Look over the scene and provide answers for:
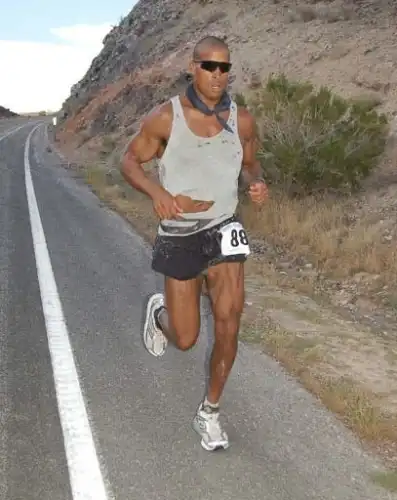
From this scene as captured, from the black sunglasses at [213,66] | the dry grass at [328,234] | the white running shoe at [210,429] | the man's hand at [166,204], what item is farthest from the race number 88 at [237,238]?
the dry grass at [328,234]

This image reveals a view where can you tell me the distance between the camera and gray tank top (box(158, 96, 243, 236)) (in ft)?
12.0

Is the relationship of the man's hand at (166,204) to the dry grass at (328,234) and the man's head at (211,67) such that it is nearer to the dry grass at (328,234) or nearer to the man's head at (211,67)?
the man's head at (211,67)

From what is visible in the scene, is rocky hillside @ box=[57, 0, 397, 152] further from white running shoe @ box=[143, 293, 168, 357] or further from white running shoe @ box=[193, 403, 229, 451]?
white running shoe @ box=[193, 403, 229, 451]

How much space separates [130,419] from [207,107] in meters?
1.84

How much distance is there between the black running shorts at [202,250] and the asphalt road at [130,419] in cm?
95

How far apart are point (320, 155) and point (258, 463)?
9.42 metres

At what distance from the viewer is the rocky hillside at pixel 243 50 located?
776 inches

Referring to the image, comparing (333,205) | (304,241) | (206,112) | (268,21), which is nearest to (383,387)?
(206,112)

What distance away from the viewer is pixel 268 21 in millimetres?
28750

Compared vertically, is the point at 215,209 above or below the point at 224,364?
above

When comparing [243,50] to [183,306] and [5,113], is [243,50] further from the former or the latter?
[5,113]

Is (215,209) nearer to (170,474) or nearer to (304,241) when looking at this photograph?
(170,474)

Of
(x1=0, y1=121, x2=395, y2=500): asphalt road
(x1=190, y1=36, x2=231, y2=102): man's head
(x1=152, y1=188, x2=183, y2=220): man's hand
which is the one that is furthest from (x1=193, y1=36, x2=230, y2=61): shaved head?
(x1=0, y1=121, x2=395, y2=500): asphalt road

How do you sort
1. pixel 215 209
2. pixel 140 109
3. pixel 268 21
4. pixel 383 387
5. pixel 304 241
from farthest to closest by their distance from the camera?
pixel 140 109 < pixel 268 21 < pixel 304 241 < pixel 383 387 < pixel 215 209
